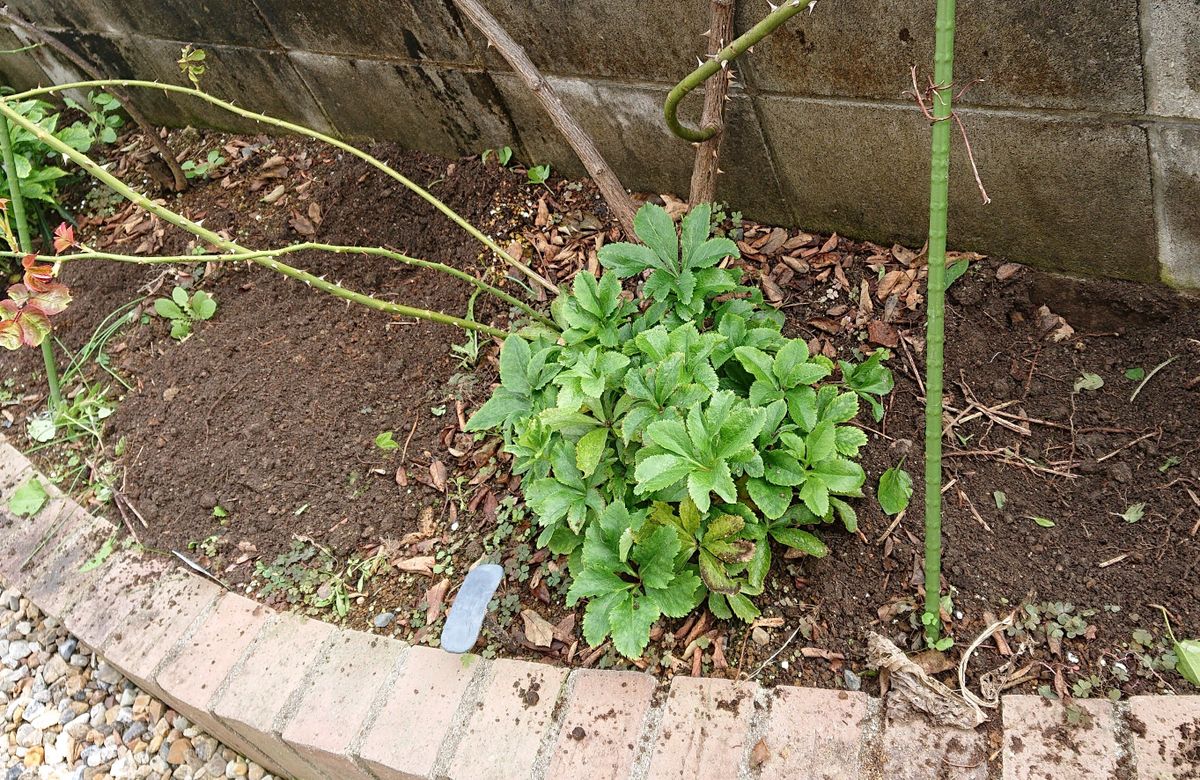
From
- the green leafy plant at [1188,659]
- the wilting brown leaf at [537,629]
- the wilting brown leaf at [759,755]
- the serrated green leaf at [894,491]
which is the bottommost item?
the green leafy plant at [1188,659]

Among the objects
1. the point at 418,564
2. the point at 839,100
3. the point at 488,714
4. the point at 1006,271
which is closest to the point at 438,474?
the point at 418,564

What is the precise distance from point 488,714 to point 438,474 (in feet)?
2.31

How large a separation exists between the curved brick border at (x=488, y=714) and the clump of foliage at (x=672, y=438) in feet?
0.66

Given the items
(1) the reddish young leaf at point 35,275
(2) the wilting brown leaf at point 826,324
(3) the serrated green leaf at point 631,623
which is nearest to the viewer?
(3) the serrated green leaf at point 631,623

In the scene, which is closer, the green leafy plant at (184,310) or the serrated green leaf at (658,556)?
the serrated green leaf at (658,556)

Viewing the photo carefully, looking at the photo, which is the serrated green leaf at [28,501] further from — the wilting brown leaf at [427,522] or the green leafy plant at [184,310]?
the wilting brown leaf at [427,522]

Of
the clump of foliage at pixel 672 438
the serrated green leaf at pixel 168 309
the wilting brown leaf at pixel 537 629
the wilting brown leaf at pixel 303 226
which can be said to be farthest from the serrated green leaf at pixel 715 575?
the serrated green leaf at pixel 168 309

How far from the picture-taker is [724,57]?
176cm

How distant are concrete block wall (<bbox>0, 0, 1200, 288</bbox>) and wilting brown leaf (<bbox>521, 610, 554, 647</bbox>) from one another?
129 centimetres

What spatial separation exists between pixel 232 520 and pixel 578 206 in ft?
4.55

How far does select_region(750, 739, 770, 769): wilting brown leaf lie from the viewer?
1.61 m

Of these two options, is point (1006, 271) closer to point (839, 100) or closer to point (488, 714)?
point (839, 100)

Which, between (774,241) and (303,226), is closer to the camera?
(774,241)

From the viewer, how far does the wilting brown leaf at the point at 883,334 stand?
2.16 meters
